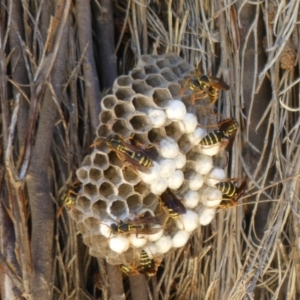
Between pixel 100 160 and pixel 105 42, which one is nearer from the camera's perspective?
pixel 100 160

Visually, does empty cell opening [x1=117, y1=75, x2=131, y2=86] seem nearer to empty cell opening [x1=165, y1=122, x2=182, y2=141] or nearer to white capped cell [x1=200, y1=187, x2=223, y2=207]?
empty cell opening [x1=165, y1=122, x2=182, y2=141]

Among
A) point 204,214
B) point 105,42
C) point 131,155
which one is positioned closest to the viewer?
point 131,155

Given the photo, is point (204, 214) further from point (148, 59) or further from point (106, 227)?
point (148, 59)

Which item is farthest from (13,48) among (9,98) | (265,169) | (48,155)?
(265,169)

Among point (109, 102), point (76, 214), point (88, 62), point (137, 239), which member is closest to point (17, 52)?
point (88, 62)

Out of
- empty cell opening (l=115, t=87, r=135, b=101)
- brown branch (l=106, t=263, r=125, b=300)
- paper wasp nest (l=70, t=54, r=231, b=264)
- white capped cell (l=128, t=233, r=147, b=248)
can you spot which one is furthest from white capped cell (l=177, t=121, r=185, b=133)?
brown branch (l=106, t=263, r=125, b=300)

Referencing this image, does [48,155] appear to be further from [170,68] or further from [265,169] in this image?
[265,169]

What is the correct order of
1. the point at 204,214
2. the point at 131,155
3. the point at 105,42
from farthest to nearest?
1. the point at 105,42
2. the point at 204,214
3. the point at 131,155
